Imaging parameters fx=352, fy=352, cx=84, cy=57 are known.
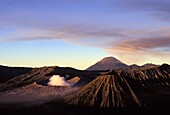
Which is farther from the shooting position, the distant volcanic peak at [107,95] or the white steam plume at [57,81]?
the white steam plume at [57,81]

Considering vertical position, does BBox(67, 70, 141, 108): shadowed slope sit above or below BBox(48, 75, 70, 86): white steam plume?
below

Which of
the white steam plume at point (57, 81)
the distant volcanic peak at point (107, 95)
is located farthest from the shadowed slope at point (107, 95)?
the white steam plume at point (57, 81)

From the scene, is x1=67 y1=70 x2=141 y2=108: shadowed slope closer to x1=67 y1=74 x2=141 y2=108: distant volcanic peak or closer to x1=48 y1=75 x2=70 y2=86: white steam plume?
x1=67 y1=74 x2=141 y2=108: distant volcanic peak

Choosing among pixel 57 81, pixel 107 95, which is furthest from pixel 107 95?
pixel 57 81

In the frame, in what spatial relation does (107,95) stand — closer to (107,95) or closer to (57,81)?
(107,95)

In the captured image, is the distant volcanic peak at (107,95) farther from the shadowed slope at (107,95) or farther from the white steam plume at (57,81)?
the white steam plume at (57,81)

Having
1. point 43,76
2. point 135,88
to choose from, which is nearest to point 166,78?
point 135,88

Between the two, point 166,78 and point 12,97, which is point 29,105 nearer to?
point 12,97

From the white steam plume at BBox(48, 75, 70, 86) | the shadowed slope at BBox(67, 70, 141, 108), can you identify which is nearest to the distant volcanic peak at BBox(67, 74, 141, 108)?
the shadowed slope at BBox(67, 70, 141, 108)
